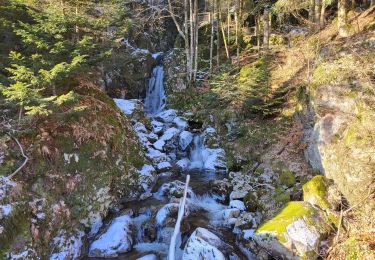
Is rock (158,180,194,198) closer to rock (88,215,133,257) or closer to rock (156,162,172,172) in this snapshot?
rock (156,162,172,172)

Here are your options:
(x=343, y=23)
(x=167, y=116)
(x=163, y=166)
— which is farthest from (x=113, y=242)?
(x=343, y=23)

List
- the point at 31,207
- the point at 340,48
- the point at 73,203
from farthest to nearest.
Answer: the point at 340,48
the point at 73,203
the point at 31,207

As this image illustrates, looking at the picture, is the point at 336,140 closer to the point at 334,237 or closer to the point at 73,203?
the point at 334,237

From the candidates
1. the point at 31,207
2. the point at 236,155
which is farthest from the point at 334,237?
the point at 31,207

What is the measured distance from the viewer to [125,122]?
1171 cm

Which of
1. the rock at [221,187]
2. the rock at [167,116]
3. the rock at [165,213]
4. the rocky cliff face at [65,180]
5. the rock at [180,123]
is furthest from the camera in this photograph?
the rock at [167,116]

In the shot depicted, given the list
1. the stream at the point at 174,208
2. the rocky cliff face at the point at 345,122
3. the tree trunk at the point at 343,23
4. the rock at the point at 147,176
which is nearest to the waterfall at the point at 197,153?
the stream at the point at 174,208

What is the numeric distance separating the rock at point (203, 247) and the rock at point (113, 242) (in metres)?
1.70

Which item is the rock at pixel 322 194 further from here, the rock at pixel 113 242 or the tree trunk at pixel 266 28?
the tree trunk at pixel 266 28

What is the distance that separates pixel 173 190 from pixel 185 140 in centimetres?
455

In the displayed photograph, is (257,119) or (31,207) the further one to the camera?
(257,119)

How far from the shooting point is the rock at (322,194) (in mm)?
7594

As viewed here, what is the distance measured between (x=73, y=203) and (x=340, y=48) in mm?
10513

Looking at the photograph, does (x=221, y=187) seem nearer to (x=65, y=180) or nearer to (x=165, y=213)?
(x=165, y=213)
